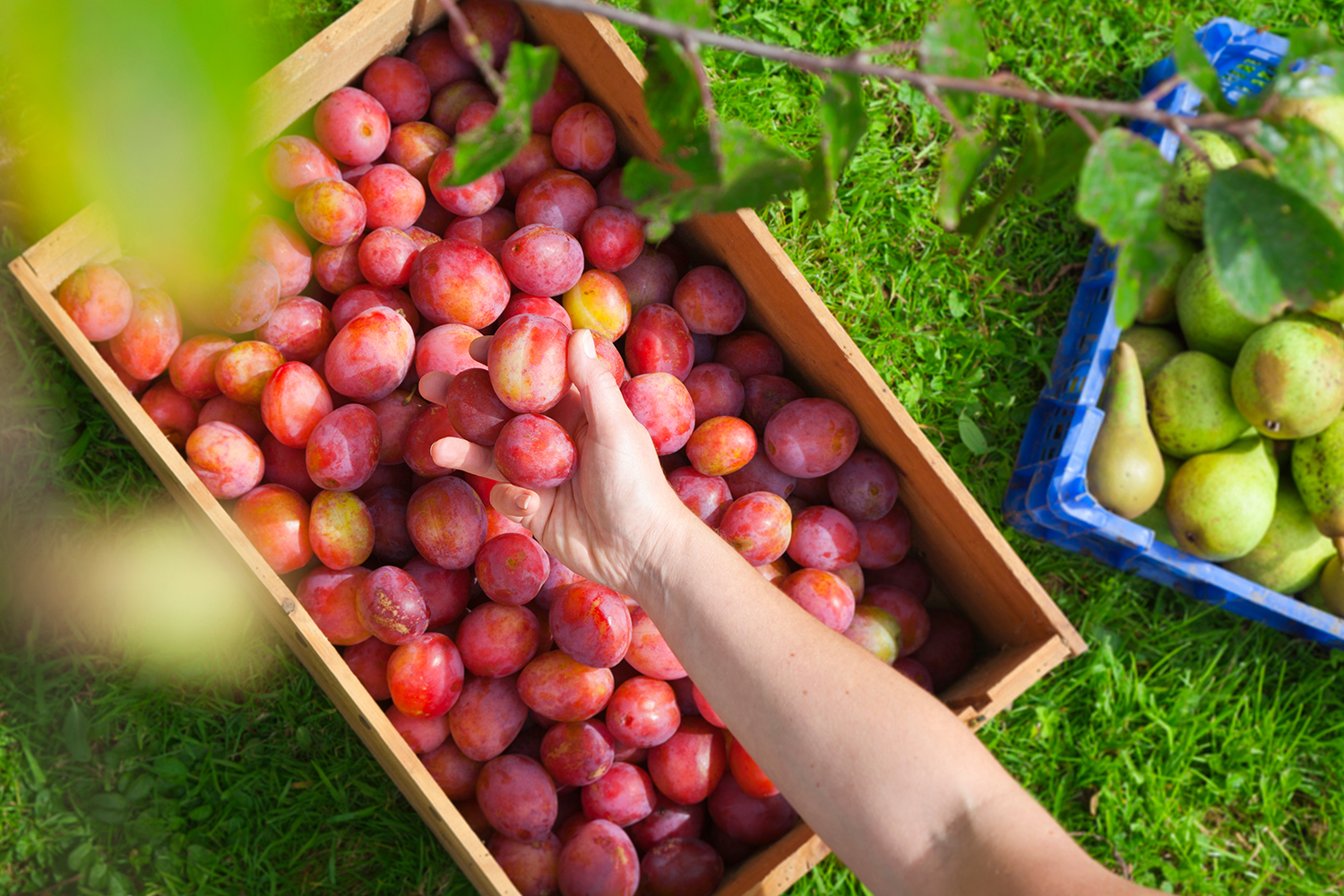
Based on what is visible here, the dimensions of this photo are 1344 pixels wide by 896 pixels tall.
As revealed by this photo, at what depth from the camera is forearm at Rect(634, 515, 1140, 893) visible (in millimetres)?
1309

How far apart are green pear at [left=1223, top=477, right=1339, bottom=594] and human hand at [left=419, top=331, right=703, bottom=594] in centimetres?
175

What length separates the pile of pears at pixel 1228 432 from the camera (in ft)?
7.05

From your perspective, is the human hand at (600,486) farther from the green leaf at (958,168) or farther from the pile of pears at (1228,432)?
the pile of pears at (1228,432)

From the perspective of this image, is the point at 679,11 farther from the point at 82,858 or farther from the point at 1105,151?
the point at 82,858

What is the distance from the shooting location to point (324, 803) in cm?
214

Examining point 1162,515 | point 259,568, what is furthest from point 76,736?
point 1162,515

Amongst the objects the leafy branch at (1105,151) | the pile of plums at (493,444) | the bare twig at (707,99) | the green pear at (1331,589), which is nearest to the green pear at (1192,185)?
the green pear at (1331,589)

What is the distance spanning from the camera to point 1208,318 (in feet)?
7.52

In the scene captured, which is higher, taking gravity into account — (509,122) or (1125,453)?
(509,122)

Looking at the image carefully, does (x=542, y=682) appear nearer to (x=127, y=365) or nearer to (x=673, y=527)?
(x=673, y=527)

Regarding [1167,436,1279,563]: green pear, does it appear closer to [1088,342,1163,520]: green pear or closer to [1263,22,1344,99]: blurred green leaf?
[1088,342,1163,520]: green pear

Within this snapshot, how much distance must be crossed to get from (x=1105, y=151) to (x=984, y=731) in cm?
220

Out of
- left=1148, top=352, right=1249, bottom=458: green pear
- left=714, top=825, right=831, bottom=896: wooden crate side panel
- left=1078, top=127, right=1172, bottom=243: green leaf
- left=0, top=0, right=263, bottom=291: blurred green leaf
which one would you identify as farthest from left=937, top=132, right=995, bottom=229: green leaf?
left=1148, top=352, right=1249, bottom=458: green pear

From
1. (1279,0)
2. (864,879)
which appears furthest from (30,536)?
(1279,0)
